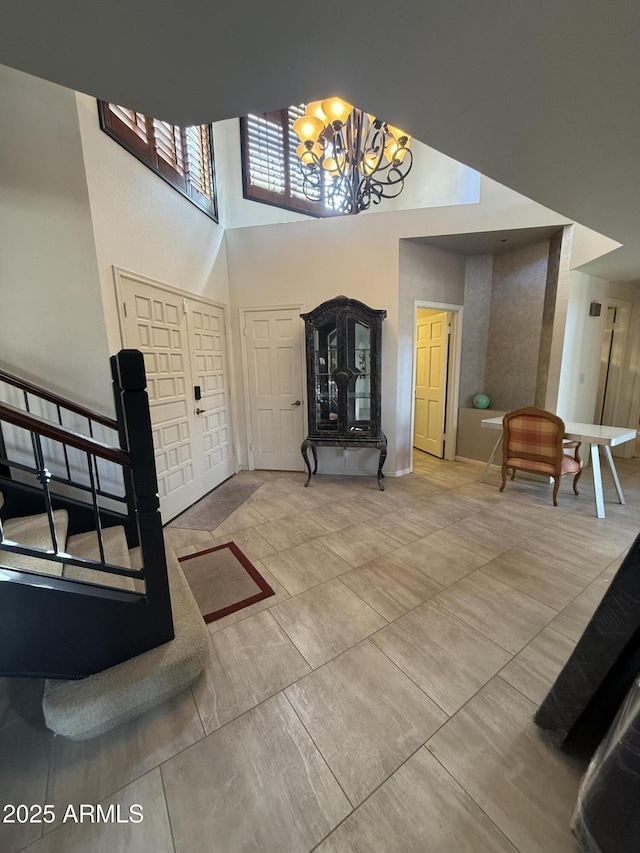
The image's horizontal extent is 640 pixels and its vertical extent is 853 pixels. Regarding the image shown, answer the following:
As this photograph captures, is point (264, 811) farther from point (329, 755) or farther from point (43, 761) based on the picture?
point (43, 761)

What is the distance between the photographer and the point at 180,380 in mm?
3025

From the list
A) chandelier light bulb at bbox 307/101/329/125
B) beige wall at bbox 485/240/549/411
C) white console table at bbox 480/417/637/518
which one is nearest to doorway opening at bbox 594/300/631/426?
beige wall at bbox 485/240/549/411

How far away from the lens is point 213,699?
138 cm

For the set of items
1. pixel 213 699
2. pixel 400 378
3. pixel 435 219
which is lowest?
pixel 213 699

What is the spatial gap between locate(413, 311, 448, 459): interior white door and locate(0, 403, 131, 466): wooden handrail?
404cm

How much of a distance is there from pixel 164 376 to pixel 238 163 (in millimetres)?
3088

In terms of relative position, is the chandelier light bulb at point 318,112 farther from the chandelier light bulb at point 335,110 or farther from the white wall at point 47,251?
the white wall at point 47,251

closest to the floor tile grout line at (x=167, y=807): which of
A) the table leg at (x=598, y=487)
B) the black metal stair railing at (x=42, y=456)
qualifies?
the black metal stair railing at (x=42, y=456)

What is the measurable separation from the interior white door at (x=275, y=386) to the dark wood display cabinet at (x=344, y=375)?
1.16 feet

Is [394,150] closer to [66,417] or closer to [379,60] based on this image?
[379,60]

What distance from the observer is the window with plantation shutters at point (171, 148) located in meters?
2.26

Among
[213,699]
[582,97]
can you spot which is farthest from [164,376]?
[582,97]

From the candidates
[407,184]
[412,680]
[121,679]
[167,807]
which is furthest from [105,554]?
[407,184]

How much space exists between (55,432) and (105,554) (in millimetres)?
1072
